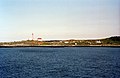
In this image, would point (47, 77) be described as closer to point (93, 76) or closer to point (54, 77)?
point (54, 77)

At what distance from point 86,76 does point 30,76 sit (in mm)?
11943

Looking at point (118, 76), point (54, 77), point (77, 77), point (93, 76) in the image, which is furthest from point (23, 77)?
point (118, 76)

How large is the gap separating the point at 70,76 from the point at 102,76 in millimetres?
6850

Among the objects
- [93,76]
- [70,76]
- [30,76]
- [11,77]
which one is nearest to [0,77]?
→ [11,77]

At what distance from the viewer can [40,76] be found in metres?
57.4

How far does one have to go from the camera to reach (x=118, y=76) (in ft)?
187

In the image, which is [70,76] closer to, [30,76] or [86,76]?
[86,76]

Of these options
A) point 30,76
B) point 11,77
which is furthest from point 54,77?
point 11,77

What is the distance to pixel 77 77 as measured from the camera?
5625 cm

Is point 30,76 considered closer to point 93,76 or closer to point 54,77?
point 54,77

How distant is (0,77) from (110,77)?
900 inches

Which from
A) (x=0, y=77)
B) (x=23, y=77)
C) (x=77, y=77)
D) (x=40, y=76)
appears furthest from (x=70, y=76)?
(x=0, y=77)

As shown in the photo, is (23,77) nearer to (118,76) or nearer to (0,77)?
(0,77)

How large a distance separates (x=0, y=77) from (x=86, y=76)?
59.3 ft
